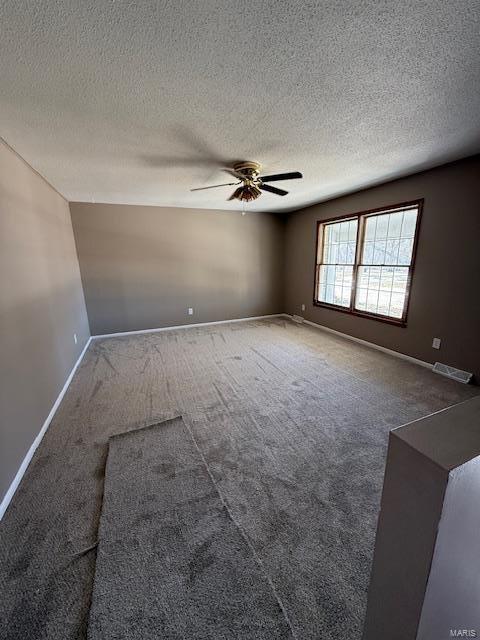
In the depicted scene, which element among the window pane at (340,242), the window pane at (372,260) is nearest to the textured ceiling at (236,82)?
the window pane at (372,260)

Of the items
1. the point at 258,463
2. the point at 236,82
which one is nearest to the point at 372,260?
the point at 236,82

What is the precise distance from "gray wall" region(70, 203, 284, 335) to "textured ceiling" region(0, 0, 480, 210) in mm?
1865

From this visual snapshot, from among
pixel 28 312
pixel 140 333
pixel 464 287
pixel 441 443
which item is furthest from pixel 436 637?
pixel 140 333

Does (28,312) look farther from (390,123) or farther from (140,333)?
(390,123)

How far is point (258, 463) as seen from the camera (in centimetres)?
179

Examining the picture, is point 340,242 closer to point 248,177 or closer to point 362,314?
point 362,314

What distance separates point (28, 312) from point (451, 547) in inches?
108

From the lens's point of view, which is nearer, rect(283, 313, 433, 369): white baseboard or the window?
rect(283, 313, 433, 369): white baseboard

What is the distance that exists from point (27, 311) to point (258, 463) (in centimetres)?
217

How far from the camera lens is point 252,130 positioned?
6.61ft

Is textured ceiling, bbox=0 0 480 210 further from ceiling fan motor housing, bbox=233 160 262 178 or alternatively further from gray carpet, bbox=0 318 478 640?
gray carpet, bbox=0 318 478 640

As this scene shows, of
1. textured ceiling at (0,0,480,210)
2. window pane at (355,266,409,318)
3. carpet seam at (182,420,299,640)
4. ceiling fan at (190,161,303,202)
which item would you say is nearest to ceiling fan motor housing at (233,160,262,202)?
ceiling fan at (190,161,303,202)

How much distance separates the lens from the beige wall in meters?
1.72

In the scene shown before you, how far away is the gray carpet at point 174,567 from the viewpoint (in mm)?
1001
